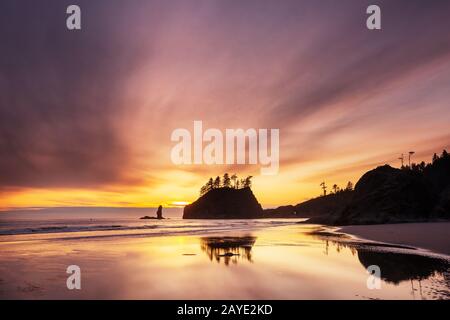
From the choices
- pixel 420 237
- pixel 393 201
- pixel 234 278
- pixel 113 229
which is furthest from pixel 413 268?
pixel 113 229

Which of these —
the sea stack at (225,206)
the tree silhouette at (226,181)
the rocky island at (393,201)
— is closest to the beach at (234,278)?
the rocky island at (393,201)

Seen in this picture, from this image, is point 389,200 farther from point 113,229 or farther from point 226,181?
point 226,181

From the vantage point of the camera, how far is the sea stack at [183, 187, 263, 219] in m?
173

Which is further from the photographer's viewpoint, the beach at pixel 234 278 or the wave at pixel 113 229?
the wave at pixel 113 229

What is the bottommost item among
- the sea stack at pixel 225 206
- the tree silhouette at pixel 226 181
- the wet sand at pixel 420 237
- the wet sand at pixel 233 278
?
the sea stack at pixel 225 206

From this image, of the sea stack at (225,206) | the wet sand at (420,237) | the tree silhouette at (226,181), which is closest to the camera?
the wet sand at (420,237)

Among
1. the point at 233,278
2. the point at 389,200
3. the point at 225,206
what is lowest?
the point at 225,206

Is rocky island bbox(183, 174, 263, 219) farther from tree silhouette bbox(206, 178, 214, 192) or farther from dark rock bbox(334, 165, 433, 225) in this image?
dark rock bbox(334, 165, 433, 225)

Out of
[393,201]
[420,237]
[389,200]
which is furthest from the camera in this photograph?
[389,200]

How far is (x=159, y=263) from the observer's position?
13562 mm

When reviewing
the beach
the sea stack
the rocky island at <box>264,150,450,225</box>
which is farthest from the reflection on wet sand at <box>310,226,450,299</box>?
the sea stack

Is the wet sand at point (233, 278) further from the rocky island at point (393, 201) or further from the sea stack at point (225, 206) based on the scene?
the sea stack at point (225, 206)

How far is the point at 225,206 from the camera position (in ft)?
570

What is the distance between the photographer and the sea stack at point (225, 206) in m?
173
